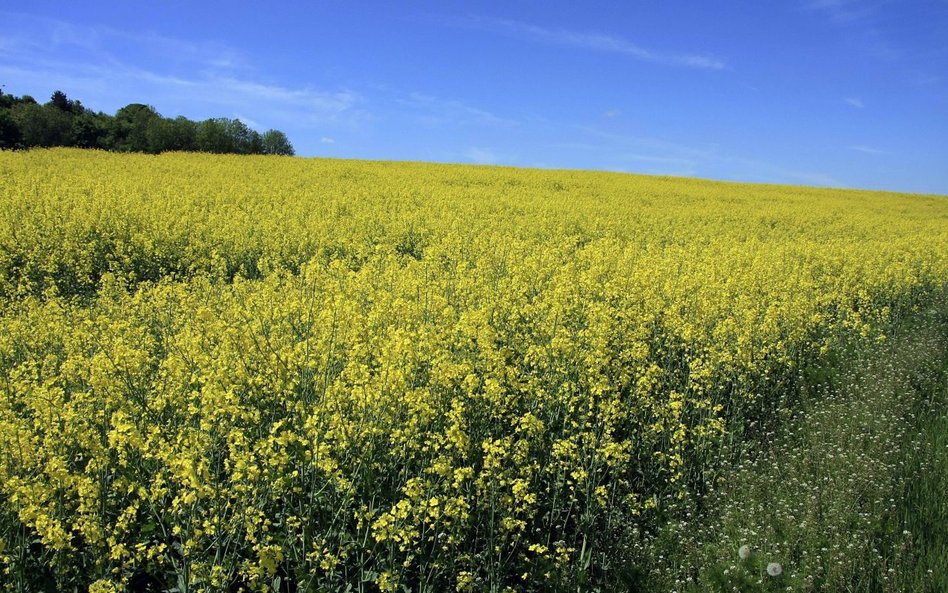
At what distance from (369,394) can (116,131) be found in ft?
160

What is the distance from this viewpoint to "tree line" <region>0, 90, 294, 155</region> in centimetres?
→ 4100

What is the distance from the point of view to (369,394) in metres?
3.99

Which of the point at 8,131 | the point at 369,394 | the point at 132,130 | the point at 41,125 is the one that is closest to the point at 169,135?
the point at 132,130

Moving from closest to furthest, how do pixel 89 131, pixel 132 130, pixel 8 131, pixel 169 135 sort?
pixel 8 131, pixel 169 135, pixel 132 130, pixel 89 131

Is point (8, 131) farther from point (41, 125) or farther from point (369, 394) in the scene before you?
point (369, 394)

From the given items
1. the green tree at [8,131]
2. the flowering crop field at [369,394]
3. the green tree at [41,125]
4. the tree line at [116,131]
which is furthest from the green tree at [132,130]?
the flowering crop field at [369,394]

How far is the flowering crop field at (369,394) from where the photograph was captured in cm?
347

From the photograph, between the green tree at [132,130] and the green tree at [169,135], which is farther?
the green tree at [132,130]

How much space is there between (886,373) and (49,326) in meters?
9.85

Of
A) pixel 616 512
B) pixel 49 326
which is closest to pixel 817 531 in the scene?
pixel 616 512

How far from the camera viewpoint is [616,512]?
480 cm

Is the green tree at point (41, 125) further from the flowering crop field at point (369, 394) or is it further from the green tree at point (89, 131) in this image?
the flowering crop field at point (369, 394)

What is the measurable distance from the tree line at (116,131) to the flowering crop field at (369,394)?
99.1 ft

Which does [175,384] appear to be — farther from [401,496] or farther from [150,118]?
[150,118]
